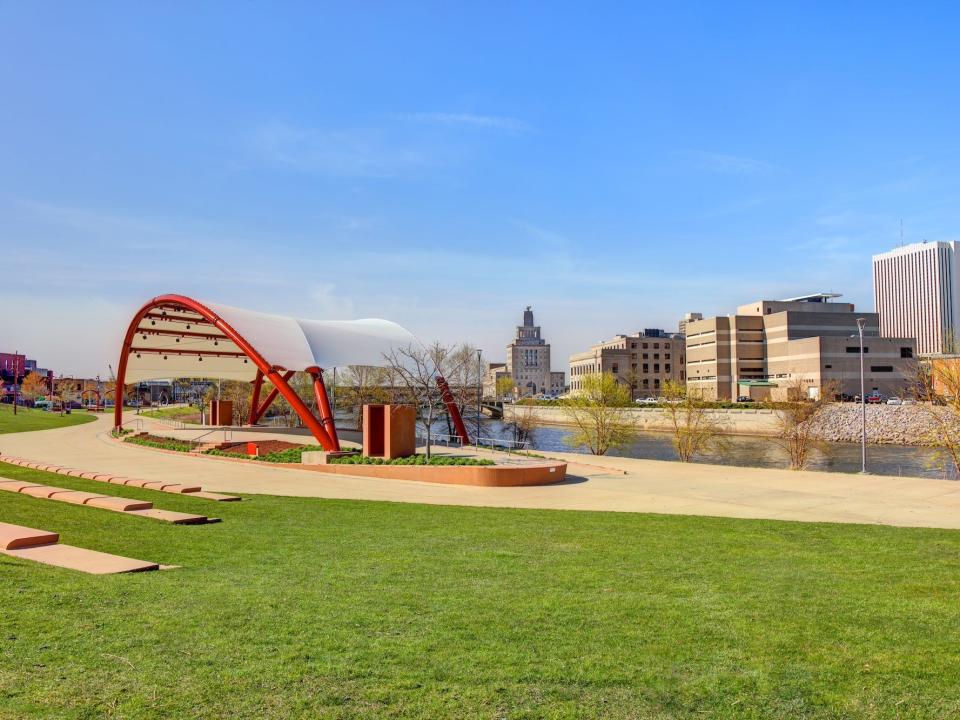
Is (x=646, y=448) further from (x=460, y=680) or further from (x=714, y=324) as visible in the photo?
(x=714, y=324)

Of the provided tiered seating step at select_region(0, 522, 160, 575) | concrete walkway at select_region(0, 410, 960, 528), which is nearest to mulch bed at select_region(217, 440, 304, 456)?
concrete walkway at select_region(0, 410, 960, 528)

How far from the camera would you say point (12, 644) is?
581 centimetres

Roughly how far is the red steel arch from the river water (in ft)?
72.1

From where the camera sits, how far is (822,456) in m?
53.5

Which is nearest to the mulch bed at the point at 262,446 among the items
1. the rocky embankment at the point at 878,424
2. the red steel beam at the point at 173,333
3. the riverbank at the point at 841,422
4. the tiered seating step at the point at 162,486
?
the tiered seating step at the point at 162,486

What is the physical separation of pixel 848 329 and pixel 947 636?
124m

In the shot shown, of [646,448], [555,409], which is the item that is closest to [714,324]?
[555,409]

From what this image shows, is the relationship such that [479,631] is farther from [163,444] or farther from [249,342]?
[163,444]

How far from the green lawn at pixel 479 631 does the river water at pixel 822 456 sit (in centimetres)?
3469

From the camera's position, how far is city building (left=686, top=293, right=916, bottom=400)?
103 m

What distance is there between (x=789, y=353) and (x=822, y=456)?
62.3m

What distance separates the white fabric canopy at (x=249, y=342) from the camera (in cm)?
3741

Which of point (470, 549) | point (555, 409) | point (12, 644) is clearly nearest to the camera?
point (12, 644)

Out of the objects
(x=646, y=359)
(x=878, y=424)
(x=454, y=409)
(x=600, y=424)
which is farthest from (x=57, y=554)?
(x=646, y=359)
